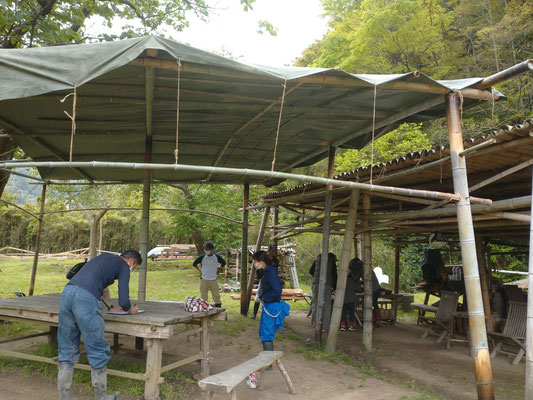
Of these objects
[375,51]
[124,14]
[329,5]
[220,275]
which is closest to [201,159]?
[124,14]

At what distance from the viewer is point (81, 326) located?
3.80 m

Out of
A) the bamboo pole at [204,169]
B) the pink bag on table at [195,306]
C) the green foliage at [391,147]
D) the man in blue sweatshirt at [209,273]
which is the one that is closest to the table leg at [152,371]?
the pink bag on table at [195,306]

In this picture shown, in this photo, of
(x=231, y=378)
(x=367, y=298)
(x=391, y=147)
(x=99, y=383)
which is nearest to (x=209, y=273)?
(x=367, y=298)

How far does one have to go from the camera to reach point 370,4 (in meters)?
19.2

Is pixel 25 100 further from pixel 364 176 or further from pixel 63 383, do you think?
pixel 364 176

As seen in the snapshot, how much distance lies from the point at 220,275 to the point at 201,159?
11.7 m

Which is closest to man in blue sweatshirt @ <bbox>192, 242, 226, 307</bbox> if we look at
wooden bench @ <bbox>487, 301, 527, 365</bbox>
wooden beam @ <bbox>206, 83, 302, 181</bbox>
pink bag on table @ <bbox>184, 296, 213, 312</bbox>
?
wooden beam @ <bbox>206, 83, 302, 181</bbox>

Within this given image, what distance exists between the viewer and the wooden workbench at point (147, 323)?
414 cm

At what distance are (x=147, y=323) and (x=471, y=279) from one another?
142 inches

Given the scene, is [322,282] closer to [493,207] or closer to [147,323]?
[493,207]

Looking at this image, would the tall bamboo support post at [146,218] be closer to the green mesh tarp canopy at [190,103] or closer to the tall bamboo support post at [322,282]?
the green mesh tarp canopy at [190,103]

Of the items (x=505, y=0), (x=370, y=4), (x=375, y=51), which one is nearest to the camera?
(x=505, y=0)

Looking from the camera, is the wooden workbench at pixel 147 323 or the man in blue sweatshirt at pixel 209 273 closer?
the wooden workbench at pixel 147 323

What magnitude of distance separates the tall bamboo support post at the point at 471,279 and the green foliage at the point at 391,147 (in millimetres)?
9270
